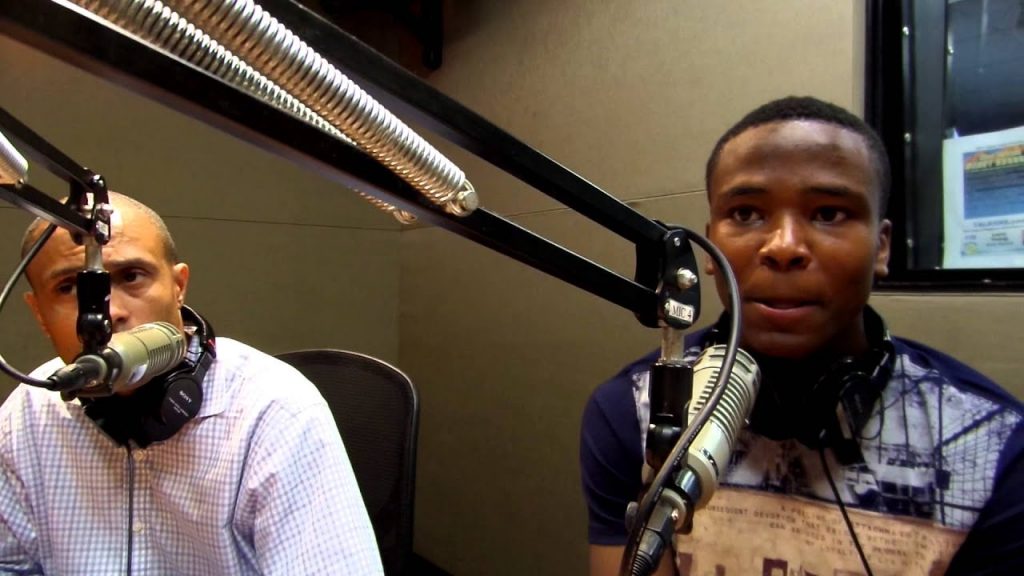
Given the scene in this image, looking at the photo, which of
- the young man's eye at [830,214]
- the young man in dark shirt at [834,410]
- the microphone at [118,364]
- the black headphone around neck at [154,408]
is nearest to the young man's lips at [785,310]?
the young man in dark shirt at [834,410]

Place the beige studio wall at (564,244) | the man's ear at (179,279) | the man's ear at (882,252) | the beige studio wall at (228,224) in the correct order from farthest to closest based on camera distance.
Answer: the beige studio wall at (228,224) → the beige studio wall at (564,244) → the man's ear at (179,279) → the man's ear at (882,252)

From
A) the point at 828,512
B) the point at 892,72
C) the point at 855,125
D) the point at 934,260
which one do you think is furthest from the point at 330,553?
the point at 892,72

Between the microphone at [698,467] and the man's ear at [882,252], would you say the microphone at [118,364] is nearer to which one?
the microphone at [698,467]

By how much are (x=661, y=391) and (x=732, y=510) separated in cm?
53

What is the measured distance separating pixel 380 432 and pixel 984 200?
1.31 m

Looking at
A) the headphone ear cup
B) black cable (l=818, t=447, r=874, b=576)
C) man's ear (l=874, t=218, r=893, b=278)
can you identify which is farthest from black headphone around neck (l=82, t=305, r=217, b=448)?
man's ear (l=874, t=218, r=893, b=278)

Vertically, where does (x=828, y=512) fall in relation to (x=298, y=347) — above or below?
below

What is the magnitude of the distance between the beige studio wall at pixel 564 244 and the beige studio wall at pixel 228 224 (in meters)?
0.20

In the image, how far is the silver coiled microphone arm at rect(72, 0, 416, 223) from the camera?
0.79ft

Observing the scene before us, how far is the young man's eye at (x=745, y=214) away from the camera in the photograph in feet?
2.83

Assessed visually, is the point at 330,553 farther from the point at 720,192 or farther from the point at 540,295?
the point at 540,295

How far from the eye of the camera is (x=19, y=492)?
3.42ft

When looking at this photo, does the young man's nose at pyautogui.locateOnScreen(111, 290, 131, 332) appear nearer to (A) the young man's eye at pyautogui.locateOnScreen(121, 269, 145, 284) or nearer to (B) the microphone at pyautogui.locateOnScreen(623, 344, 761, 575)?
(A) the young man's eye at pyautogui.locateOnScreen(121, 269, 145, 284)

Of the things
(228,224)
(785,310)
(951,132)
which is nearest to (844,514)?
(785,310)
